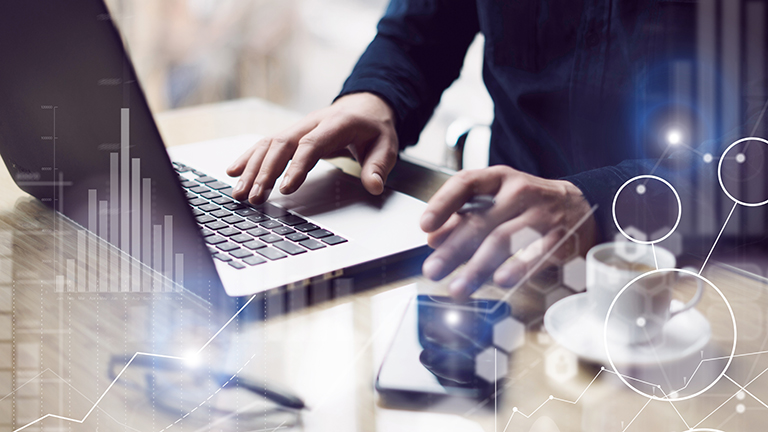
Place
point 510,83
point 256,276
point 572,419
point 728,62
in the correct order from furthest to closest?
point 510,83 < point 728,62 < point 256,276 < point 572,419

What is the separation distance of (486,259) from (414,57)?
1.54 ft

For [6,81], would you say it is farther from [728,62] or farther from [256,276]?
[728,62]

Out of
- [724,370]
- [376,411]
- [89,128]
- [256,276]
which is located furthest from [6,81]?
[724,370]

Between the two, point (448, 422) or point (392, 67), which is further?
point (392, 67)

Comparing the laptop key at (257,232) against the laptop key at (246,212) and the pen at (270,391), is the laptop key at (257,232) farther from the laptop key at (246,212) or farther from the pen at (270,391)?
→ the pen at (270,391)

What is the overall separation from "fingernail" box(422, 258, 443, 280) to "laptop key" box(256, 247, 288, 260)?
0.10 meters

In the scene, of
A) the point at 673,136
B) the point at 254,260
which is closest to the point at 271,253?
the point at 254,260

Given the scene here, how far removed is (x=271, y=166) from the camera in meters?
0.53

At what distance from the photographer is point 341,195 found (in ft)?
1.78

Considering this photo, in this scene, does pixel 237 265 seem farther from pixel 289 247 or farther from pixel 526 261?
pixel 526 261

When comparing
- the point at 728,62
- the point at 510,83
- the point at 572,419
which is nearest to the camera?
the point at 572,419

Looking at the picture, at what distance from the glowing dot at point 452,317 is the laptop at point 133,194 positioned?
0.27ft

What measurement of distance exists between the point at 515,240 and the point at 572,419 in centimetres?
17
